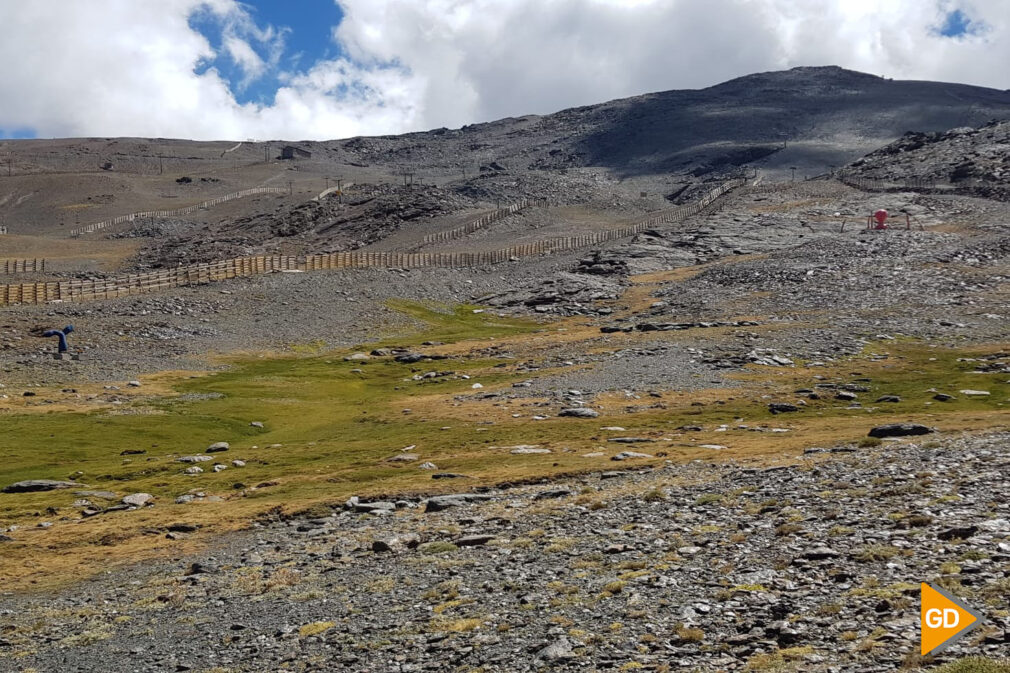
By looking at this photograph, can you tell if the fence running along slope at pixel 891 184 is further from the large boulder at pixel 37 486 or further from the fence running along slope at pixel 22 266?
the large boulder at pixel 37 486

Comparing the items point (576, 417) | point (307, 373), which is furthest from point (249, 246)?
point (576, 417)

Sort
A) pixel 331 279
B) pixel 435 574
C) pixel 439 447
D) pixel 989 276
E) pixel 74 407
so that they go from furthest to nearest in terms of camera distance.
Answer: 1. pixel 331 279
2. pixel 989 276
3. pixel 74 407
4. pixel 439 447
5. pixel 435 574

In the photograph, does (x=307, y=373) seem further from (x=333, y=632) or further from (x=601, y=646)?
(x=601, y=646)

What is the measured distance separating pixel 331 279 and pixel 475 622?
84.7 meters

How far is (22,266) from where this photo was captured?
133 meters

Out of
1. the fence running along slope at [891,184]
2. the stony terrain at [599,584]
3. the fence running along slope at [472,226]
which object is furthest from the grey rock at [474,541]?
the fence running along slope at [891,184]

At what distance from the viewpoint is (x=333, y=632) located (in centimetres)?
2045

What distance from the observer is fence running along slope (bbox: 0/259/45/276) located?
5094 inches

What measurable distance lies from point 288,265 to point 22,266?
4912 cm

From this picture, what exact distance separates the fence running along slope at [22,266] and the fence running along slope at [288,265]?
20.1m
